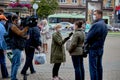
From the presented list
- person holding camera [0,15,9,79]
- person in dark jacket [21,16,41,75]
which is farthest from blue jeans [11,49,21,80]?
person in dark jacket [21,16,41,75]

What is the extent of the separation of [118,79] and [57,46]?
2232 millimetres

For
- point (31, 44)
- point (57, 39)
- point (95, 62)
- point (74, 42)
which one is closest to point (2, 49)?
point (31, 44)

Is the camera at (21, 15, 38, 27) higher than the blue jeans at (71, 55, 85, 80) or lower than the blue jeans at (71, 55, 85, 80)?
higher

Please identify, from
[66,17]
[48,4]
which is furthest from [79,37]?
[66,17]

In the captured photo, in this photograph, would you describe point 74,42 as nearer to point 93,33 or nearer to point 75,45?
point 75,45

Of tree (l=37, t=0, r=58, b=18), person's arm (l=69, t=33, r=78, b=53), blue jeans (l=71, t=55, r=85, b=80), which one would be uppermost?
person's arm (l=69, t=33, r=78, b=53)

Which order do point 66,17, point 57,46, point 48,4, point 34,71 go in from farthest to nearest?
point 66,17
point 48,4
point 34,71
point 57,46

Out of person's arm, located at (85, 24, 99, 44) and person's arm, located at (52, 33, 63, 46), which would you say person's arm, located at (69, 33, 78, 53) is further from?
person's arm, located at (52, 33, 63, 46)

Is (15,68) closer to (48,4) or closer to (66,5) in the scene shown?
(48,4)

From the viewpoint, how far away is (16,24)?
12289 mm

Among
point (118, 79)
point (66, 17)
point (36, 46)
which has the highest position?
point (36, 46)

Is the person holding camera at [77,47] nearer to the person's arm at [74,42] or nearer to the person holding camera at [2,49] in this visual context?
the person's arm at [74,42]

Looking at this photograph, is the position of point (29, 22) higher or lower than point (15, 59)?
higher

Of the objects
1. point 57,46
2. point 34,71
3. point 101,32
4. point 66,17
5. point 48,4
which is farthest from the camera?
point 66,17
